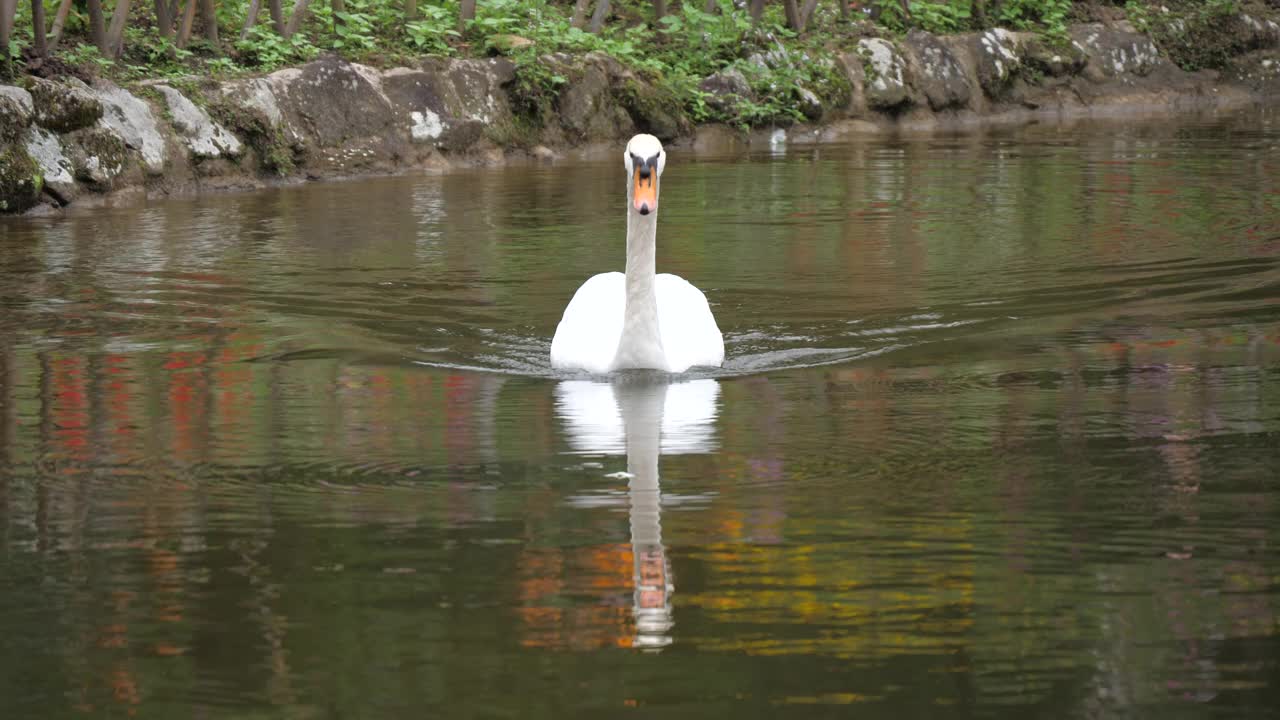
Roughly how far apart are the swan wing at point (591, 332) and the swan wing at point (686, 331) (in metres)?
0.21

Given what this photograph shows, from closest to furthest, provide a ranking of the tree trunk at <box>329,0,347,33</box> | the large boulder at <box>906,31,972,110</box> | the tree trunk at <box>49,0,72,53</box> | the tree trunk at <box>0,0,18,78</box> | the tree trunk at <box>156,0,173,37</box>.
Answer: the tree trunk at <box>0,0,18,78</box> < the tree trunk at <box>49,0,72,53</box> < the tree trunk at <box>156,0,173,37</box> < the tree trunk at <box>329,0,347,33</box> < the large boulder at <box>906,31,972,110</box>

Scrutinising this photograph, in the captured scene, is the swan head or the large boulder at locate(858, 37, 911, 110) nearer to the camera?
the swan head

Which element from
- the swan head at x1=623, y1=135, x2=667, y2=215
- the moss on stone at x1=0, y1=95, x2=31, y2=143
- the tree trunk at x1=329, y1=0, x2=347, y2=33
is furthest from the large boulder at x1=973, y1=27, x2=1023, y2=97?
the swan head at x1=623, y1=135, x2=667, y2=215

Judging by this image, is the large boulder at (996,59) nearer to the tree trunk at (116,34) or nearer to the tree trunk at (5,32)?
the tree trunk at (116,34)

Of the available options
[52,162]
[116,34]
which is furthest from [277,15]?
[52,162]

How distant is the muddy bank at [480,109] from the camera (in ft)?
51.3

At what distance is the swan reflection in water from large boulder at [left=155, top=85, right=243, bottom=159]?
9.66m

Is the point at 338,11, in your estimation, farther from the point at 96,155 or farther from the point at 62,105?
the point at 62,105

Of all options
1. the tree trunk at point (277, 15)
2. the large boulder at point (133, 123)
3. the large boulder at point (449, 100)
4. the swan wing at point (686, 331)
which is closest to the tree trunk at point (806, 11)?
the large boulder at point (449, 100)

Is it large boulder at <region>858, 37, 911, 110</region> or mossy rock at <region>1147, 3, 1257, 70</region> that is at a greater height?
mossy rock at <region>1147, 3, 1257, 70</region>

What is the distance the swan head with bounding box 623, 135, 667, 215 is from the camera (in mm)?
8141

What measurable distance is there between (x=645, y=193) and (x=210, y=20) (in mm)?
11416

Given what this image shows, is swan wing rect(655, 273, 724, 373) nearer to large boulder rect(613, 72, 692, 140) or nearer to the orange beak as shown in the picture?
the orange beak

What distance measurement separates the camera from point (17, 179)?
14.9 metres
